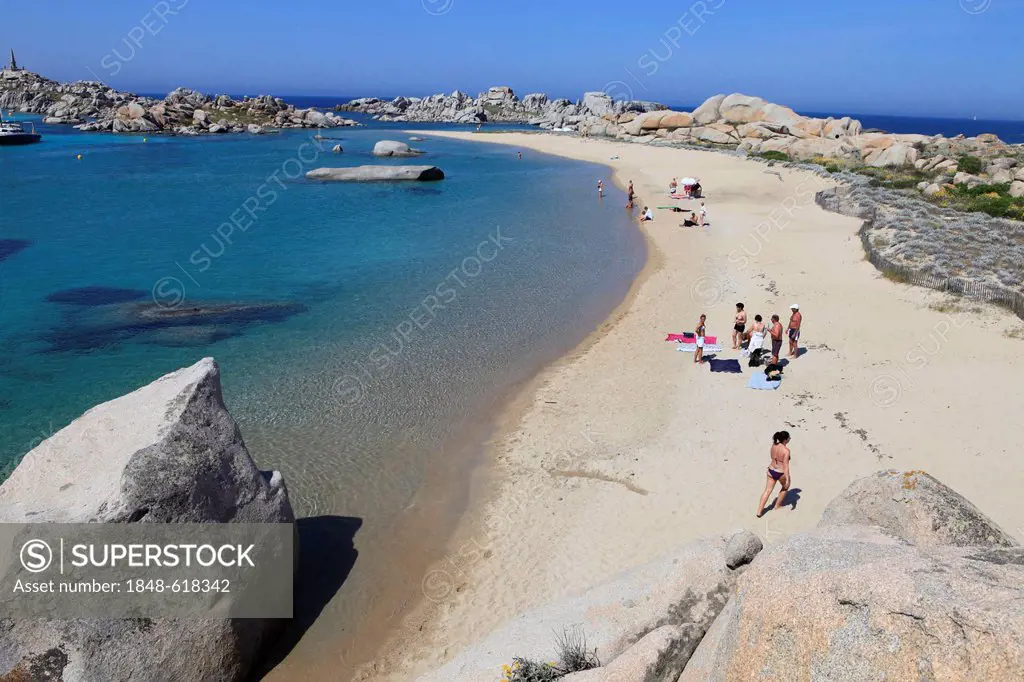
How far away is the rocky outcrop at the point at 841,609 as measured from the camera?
12.8 feet

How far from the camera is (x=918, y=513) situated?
645 cm

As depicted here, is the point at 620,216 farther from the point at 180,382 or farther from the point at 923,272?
the point at 180,382

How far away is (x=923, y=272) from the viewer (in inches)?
881

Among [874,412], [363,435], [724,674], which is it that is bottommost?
[363,435]

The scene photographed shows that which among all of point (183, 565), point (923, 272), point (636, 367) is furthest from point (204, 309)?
point (923, 272)

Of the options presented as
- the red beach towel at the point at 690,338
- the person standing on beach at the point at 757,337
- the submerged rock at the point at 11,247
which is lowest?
the submerged rock at the point at 11,247

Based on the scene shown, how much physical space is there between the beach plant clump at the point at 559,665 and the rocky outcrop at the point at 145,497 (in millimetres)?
3953

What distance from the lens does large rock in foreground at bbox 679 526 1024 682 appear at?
12.5 feet

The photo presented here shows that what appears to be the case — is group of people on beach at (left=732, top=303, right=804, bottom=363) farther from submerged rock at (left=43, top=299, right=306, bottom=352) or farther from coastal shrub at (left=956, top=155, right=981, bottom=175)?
coastal shrub at (left=956, top=155, right=981, bottom=175)

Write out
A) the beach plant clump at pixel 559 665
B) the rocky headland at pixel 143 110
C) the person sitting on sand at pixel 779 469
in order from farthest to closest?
the rocky headland at pixel 143 110 < the person sitting on sand at pixel 779 469 < the beach plant clump at pixel 559 665

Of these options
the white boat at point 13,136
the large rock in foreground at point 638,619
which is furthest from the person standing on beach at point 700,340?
the white boat at point 13,136

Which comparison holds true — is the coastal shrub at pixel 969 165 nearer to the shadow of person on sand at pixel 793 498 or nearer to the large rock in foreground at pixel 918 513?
the shadow of person on sand at pixel 793 498

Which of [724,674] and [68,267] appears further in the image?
[68,267]

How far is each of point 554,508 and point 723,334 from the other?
10.0m
